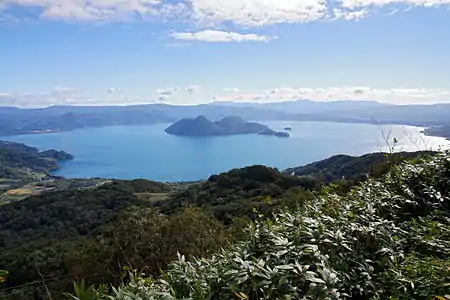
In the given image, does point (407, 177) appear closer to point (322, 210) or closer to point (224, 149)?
point (322, 210)

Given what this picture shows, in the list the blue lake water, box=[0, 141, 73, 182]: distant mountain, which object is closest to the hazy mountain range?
the blue lake water

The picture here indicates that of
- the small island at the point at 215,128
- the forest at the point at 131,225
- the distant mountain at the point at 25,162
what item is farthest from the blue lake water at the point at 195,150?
the forest at the point at 131,225

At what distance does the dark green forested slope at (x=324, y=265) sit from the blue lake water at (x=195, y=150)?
4928cm

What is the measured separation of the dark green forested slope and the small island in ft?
348

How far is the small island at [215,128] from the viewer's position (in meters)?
113

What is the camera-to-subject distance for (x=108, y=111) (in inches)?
6486

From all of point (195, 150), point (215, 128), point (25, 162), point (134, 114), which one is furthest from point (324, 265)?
point (134, 114)

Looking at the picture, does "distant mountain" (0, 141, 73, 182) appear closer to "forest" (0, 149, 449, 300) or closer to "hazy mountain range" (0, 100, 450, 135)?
"forest" (0, 149, 449, 300)

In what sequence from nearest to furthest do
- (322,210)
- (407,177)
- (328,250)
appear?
(328,250), (322,210), (407,177)

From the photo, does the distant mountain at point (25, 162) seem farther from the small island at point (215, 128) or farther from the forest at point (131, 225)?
the small island at point (215, 128)

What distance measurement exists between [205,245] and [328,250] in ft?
10.2

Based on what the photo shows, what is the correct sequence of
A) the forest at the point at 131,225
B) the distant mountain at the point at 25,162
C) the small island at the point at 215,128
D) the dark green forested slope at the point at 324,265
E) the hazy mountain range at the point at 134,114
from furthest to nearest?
the hazy mountain range at the point at 134,114, the small island at the point at 215,128, the distant mountain at the point at 25,162, the forest at the point at 131,225, the dark green forested slope at the point at 324,265

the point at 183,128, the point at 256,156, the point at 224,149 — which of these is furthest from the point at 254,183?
the point at 183,128

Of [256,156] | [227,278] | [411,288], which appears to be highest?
[227,278]
